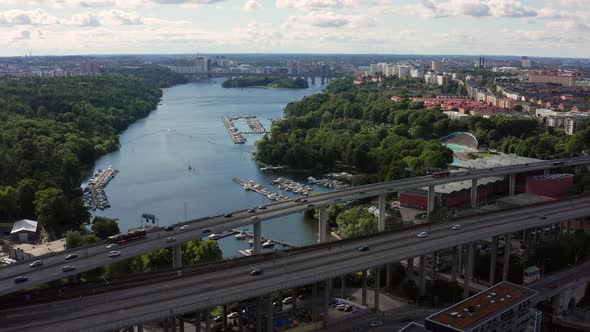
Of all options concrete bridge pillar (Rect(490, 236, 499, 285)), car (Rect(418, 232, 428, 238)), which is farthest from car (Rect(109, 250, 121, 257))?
concrete bridge pillar (Rect(490, 236, 499, 285))

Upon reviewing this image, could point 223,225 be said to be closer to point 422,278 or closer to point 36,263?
point 36,263

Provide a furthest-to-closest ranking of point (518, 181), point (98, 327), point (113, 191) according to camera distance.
→ point (113, 191) → point (518, 181) → point (98, 327)

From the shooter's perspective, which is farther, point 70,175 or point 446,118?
point 446,118

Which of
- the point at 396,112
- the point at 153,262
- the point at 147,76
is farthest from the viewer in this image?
→ the point at 147,76

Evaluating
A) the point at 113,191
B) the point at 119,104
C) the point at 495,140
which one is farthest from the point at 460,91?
the point at 113,191

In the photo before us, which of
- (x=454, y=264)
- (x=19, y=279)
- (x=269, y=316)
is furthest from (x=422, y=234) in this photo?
(x=19, y=279)

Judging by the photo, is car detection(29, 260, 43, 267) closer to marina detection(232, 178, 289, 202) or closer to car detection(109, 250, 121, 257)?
car detection(109, 250, 121, 257)

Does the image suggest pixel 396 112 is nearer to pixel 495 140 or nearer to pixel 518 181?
pixel 495 140

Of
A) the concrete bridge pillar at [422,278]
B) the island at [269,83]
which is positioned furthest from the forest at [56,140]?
the island at [269,83]
